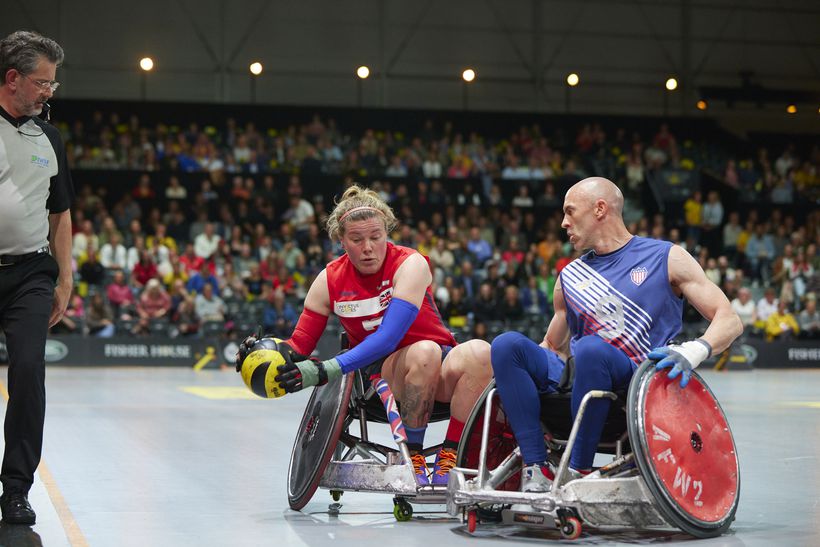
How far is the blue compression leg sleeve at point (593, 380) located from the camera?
174 inches

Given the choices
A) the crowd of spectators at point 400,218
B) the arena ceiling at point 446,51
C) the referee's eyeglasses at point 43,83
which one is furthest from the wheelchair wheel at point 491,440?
the arena ceiling at point 446,51

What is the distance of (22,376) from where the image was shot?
182 inches

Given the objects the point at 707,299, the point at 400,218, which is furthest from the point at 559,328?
the point at 400,218

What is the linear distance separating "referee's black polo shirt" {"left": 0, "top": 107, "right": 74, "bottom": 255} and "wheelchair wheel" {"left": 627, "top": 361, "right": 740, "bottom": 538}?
8.08 feet

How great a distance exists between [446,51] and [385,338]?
77.6ft

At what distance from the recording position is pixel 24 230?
473 centimetres

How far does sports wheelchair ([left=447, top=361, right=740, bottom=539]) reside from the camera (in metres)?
4.27

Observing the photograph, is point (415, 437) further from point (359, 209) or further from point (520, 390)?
point (359, 209)

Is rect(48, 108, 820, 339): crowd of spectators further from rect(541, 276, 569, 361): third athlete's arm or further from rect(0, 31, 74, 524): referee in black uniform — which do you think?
rect(0, 31, 74, 524): referee in black uniform

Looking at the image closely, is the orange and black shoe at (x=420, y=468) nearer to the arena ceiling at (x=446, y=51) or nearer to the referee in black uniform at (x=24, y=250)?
the referee in black uniform at (x=24, y=250)

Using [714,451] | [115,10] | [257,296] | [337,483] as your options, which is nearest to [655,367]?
[714,451]

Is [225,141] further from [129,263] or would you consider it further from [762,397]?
[762,397]

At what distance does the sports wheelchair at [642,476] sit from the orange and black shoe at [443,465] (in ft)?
1.09

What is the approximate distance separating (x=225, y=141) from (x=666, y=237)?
9370 mm
